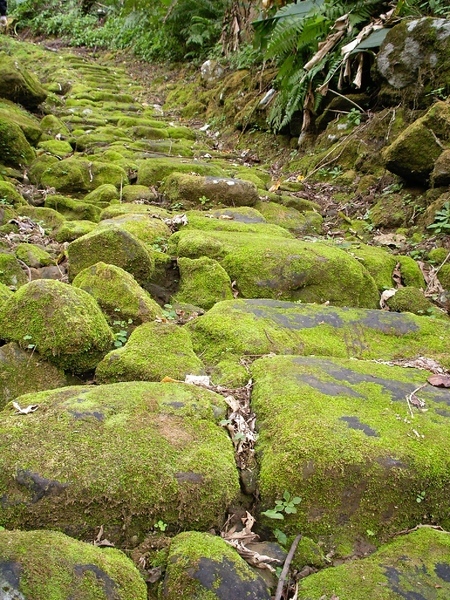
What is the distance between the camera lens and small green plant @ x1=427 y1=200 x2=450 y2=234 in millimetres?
4949

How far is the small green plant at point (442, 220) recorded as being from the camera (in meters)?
4.95

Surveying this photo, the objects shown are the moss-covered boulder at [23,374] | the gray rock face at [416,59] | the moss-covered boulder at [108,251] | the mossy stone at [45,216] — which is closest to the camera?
the moss-covered boulder at [23,374]

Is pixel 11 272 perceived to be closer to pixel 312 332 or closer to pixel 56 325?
pixel 56 325

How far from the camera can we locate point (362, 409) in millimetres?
2301

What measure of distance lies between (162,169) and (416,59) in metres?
3.45

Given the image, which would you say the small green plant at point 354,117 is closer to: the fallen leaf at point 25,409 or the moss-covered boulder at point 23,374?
the moss-covered boulder at point 23,374

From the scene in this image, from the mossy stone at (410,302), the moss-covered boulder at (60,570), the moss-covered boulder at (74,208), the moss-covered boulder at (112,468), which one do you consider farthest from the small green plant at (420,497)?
the moss-covered boulder at (74,208)

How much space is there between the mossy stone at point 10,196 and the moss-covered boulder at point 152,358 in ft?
9.26

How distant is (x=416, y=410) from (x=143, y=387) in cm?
127

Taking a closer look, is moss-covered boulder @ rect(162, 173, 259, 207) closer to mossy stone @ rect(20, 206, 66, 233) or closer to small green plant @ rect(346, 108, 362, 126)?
mossy stone @ rect(20, 206, 66, 233)

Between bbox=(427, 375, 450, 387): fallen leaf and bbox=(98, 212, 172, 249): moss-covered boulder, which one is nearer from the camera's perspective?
bbox=(427, 375, 450, 387): fallen leaf

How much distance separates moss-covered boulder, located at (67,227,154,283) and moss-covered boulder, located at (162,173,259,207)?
84.6 inches

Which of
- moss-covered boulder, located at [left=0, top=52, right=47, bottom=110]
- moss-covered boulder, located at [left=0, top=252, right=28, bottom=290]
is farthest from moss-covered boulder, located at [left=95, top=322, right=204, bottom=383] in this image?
moss-covered boulder, located at [left=0, top=52, right=47, bottom=110]

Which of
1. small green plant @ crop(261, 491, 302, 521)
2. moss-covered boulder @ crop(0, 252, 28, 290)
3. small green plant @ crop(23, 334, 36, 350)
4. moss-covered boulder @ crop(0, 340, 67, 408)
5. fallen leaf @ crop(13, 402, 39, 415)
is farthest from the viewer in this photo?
moss-covered boulder @ crop(0, 252, 28, 290)
